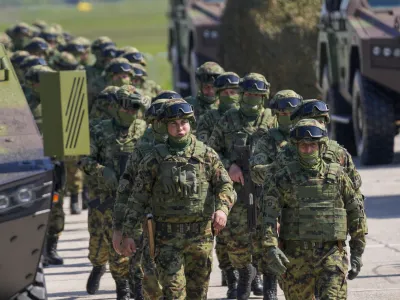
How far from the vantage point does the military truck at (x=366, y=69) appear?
18656 millimetres

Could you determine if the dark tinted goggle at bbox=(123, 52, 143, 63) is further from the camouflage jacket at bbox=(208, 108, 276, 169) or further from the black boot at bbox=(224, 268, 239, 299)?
the black boot at bbox=(224, 268, 239, 299)

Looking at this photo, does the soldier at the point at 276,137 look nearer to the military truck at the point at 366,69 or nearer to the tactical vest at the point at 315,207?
the tactical vest at the point at 315,207

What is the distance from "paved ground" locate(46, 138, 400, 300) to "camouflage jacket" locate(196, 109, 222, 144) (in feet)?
4.22

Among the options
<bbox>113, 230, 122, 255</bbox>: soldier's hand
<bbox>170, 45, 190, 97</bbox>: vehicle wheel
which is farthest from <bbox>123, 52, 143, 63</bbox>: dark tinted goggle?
<bbox>170, 45, 190, 97</bbox>: vehicle wheel

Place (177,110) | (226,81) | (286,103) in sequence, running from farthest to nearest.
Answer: (226,81), (286,103), (177,110)

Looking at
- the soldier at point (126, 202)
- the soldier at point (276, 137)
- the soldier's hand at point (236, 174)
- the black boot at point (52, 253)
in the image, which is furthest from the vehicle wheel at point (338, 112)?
the soldier at point (126, 202)

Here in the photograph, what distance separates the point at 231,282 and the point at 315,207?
2866 mm

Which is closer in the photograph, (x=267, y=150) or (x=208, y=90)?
(x=267, y=150)

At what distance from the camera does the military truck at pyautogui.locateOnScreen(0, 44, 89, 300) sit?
965cm

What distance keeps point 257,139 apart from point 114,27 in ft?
204

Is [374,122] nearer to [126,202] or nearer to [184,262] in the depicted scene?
[126,202]

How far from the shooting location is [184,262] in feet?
33.0

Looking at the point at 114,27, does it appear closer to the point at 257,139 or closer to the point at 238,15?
the point at 238,15

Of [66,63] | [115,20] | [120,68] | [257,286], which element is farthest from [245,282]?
[115,20]
